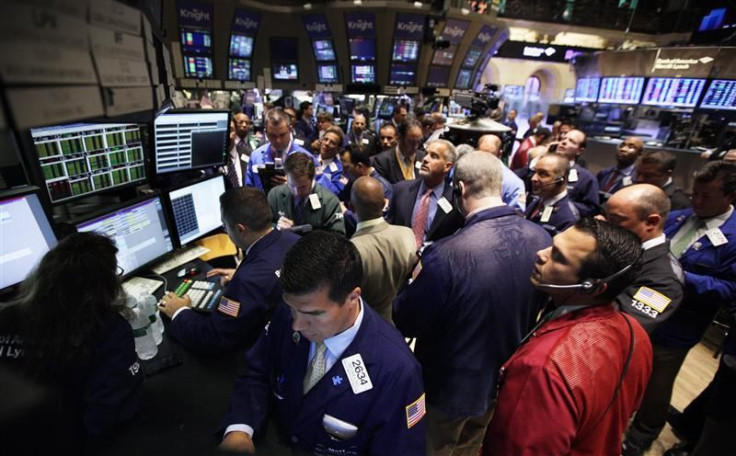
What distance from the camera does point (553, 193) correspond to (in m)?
2.93

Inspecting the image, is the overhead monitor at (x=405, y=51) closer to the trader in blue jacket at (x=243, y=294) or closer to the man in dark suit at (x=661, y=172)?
the man in dark suit at (x=661, y=172)

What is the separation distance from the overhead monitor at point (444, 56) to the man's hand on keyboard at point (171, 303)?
737 cm

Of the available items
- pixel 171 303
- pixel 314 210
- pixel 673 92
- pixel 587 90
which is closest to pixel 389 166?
pixel 314 210

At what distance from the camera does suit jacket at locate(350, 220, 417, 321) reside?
202 centimetres

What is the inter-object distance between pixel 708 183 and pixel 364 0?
638cm

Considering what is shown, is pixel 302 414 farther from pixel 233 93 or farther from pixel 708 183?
pixel 233 93

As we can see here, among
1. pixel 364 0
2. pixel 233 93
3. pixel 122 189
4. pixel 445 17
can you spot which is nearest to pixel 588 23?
pixel 445 17

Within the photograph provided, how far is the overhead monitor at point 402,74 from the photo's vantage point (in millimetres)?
7301

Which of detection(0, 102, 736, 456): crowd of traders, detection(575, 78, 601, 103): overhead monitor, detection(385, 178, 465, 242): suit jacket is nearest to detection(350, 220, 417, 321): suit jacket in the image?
detection(0, 102, 736, 456): crowd of traders

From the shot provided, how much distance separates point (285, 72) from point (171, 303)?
6.96 meters

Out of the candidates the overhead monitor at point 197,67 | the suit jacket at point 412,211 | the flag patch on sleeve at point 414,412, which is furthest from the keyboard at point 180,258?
the overhead monitor at point 197,67

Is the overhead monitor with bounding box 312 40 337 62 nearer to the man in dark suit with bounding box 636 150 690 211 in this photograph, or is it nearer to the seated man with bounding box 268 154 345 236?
the seated man with bounding box 268 154 345 236

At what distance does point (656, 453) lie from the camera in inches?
92.9

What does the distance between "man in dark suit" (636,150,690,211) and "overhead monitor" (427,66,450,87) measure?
5.15 metres
